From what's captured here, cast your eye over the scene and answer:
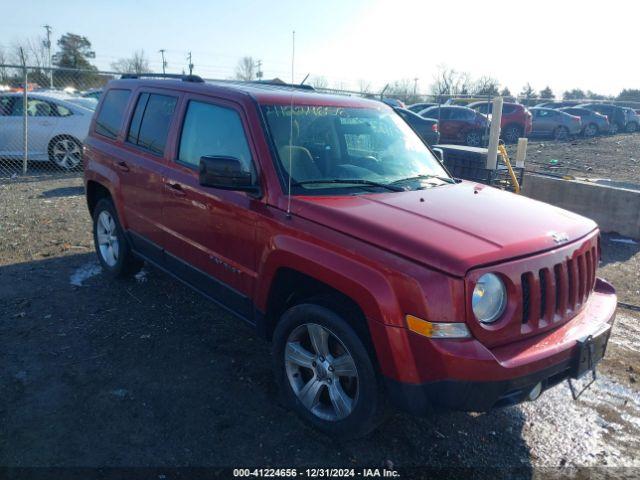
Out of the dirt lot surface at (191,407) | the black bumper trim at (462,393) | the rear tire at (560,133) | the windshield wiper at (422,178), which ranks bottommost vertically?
the dirt lot surface at (191,407)

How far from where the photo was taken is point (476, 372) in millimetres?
2578

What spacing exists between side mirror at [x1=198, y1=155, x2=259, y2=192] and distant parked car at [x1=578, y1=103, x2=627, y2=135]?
3165 cm

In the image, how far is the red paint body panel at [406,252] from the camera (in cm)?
263

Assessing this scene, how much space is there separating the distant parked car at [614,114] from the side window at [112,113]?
3058 centimetres

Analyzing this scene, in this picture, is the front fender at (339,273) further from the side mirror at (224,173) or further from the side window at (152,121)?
the side window at (152,121)

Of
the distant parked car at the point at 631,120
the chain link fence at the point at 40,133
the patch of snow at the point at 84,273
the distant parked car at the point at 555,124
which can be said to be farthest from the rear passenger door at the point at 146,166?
the distant parked car at the point at 631,120

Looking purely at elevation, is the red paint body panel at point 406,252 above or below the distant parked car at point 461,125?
below

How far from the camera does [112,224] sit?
557 centimetres

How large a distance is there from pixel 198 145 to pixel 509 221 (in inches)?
92.5

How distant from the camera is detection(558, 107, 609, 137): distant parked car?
90.7 ft

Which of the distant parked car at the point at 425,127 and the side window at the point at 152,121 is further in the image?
the distant parked car at the point at 425,127

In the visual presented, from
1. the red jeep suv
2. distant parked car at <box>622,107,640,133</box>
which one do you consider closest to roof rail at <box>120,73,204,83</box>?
the red jeep suv

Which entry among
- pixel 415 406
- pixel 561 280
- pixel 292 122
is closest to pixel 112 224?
pixel 292 122

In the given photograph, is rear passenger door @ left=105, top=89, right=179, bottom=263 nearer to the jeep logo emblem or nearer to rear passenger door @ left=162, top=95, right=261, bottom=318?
rear passenger door @ left=162, top=95, right=261, bottom=318
